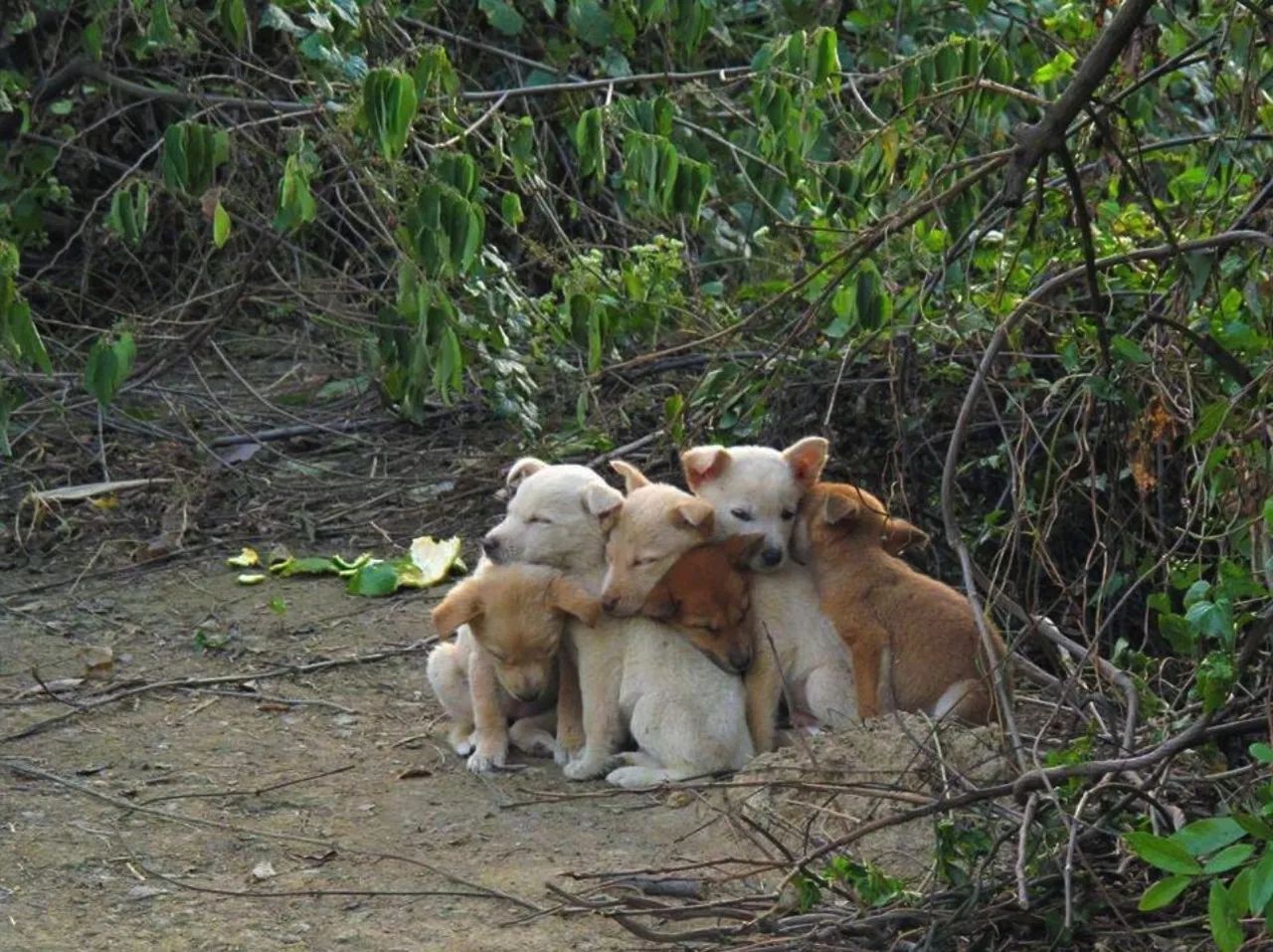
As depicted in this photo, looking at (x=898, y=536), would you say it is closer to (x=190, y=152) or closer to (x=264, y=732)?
(x=264, y=732)

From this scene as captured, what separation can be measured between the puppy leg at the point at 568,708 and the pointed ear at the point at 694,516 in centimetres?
57

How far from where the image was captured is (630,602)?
6859 millimetres

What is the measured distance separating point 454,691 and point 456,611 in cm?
50

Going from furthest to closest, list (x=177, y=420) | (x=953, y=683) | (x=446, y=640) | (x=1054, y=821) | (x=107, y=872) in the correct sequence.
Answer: (x=177, y=420)
(x=446, y=640)
(x=953, y=683)
(x=107, y=872)
(x=1054, y=821)

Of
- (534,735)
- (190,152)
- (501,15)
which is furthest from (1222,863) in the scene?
(501,15)

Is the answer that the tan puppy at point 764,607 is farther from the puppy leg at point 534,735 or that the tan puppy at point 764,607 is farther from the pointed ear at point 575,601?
the puppy leg at point 534,735

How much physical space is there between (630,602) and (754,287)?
302 cm

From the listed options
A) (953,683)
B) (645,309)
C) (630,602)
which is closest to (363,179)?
(645,309)

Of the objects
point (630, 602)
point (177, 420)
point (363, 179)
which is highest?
point (363, 179)

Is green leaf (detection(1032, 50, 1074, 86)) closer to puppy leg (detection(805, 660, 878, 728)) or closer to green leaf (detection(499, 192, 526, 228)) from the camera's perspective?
green leaf (detection(499, 192, 526, 228))

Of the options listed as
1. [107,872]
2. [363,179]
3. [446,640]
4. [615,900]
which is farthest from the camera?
[363,179]

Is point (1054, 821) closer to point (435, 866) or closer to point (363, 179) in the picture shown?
point (435, 866)

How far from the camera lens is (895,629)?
6.77 meters

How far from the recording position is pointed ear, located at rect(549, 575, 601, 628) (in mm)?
6832
